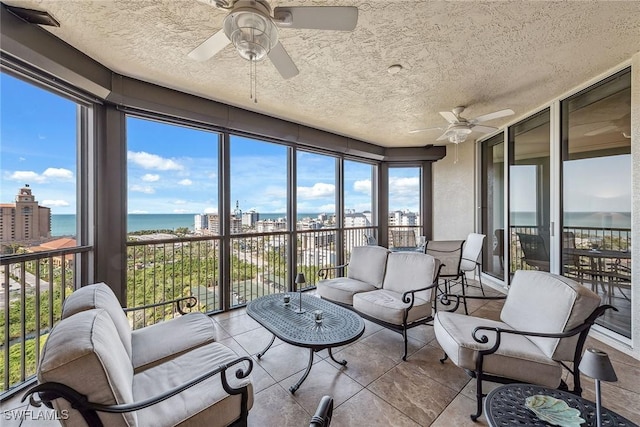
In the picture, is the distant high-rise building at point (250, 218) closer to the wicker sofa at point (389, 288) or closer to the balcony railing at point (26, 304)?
the wicker sofa at point (389, 288)

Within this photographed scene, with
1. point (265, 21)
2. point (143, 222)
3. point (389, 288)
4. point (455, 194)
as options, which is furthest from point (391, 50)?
point (455, 194)

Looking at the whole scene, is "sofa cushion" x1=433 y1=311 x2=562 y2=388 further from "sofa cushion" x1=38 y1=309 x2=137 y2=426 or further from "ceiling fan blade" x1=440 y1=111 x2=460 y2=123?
"ceiling fan blade" x1=440 y1=111 x2=460 y2=123

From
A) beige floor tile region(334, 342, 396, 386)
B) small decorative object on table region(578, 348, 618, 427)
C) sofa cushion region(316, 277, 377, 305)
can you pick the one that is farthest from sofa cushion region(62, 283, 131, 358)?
small decorative object on table region(578, 348, 618, 427)

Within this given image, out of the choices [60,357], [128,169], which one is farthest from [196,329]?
[128,169]

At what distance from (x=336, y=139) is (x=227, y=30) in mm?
3273

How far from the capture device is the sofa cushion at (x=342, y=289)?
2995mm

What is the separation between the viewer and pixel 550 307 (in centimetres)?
178

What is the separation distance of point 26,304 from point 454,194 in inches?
247

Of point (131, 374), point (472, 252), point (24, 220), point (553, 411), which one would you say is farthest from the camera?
point (472, 252)

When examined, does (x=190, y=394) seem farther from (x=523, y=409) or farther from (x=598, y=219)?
(x=598, y=219)

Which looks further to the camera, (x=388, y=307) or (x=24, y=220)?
(x=388, y=307)

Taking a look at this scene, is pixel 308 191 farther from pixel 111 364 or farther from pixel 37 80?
pixel 111 364

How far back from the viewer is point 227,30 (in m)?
1.48

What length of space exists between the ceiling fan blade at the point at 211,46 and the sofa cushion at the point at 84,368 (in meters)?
1.68
